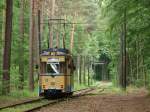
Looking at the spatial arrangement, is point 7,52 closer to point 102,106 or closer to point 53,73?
point 53,73

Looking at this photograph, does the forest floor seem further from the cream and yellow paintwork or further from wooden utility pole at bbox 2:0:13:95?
wooden utility pole at bbox 2:0:13:95

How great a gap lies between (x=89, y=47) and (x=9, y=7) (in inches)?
3475

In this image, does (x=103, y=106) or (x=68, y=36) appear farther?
(x=68, y=36)

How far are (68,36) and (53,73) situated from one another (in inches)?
2311

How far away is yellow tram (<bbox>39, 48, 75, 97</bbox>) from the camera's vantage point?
29.0 metres

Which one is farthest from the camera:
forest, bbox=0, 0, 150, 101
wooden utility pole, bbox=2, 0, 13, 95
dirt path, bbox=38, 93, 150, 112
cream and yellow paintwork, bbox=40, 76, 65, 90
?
cream and yellow paintwork, bbox=40, 76, 65, 90

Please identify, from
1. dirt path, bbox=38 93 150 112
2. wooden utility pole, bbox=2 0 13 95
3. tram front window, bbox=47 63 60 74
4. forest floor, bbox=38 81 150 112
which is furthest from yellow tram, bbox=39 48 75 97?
dirt path, bbox=38 93 150 112

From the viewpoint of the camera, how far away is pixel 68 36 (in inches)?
3452

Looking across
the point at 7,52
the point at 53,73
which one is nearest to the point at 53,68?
the point at 53,73

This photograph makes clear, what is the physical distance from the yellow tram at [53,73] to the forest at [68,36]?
2153mm

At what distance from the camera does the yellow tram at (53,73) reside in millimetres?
29016

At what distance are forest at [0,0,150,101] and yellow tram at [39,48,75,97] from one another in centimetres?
215

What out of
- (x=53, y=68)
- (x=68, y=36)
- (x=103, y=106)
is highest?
(x=68, y=36)

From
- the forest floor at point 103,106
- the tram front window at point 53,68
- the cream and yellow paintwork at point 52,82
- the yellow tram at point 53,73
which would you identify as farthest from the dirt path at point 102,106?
the tram front window at point 53,68
